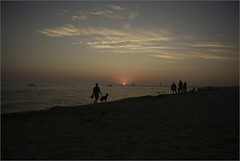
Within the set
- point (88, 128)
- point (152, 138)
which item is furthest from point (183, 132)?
point (88, 128)

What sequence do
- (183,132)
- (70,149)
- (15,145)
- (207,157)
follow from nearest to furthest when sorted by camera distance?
(207,157), (70,149), (15,145), (183,132)

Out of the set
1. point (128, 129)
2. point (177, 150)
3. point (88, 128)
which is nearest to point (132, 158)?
point (177, 150)

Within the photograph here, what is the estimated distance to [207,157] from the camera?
377 centimetres

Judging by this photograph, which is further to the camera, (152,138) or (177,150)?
(152,138)

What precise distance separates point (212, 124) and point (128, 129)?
3690mm

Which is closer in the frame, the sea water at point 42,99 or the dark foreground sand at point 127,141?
the dark foreground sand at point 127,141

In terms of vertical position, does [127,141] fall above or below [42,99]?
above

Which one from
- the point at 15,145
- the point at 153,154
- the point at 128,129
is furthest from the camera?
the point at 128,129

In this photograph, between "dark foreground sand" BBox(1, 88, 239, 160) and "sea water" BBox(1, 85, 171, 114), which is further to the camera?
"sea water" BBox(1, 85, 171, 114)

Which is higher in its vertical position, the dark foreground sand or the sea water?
the dark foreground sand

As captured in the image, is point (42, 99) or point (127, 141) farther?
point (42, 99)

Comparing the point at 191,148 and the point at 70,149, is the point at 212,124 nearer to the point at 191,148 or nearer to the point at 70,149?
the point at 191,148

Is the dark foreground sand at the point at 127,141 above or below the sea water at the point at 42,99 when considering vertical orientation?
above

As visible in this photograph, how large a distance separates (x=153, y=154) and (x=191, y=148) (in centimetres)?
119
